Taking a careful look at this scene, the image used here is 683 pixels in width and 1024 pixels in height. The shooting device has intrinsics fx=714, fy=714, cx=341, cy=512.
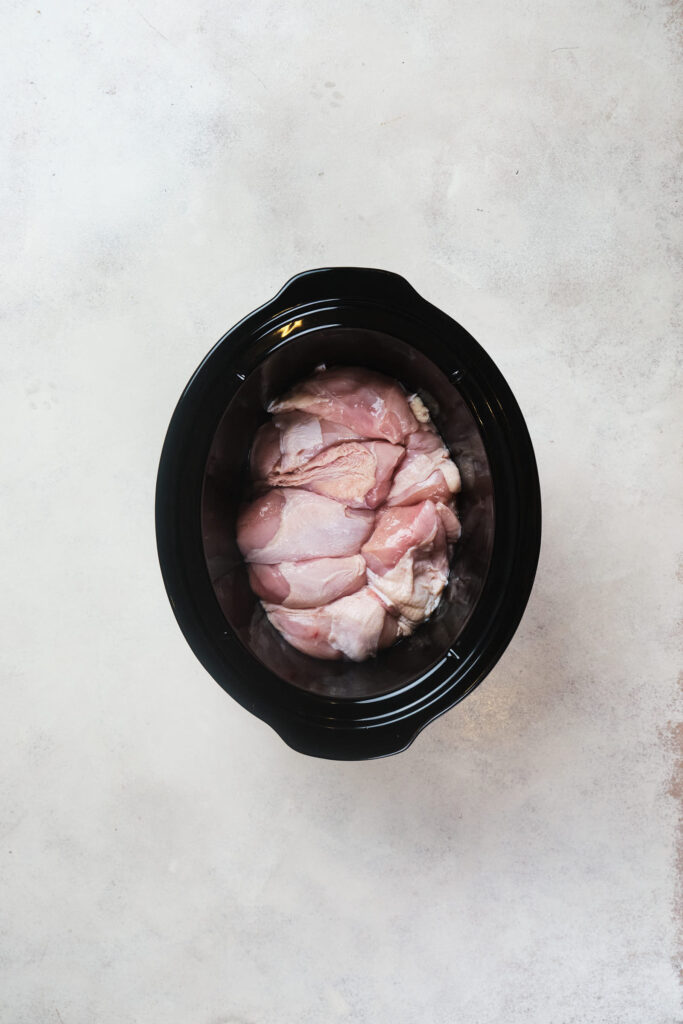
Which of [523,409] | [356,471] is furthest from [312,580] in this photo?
[523,409]

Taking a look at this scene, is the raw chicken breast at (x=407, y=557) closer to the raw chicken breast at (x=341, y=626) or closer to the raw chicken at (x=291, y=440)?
the raw chicken breast at (x=341, y=626)

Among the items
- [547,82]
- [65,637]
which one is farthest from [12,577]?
[547,82]

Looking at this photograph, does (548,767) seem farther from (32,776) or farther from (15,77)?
(15,77)

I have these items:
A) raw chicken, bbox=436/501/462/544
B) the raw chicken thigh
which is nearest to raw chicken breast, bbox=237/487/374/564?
the raw chicken thigh

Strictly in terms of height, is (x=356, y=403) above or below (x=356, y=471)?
above

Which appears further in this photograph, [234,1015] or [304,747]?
[234,1015]

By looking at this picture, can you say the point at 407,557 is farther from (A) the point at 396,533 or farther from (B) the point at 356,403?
(B) the point at 356,403
